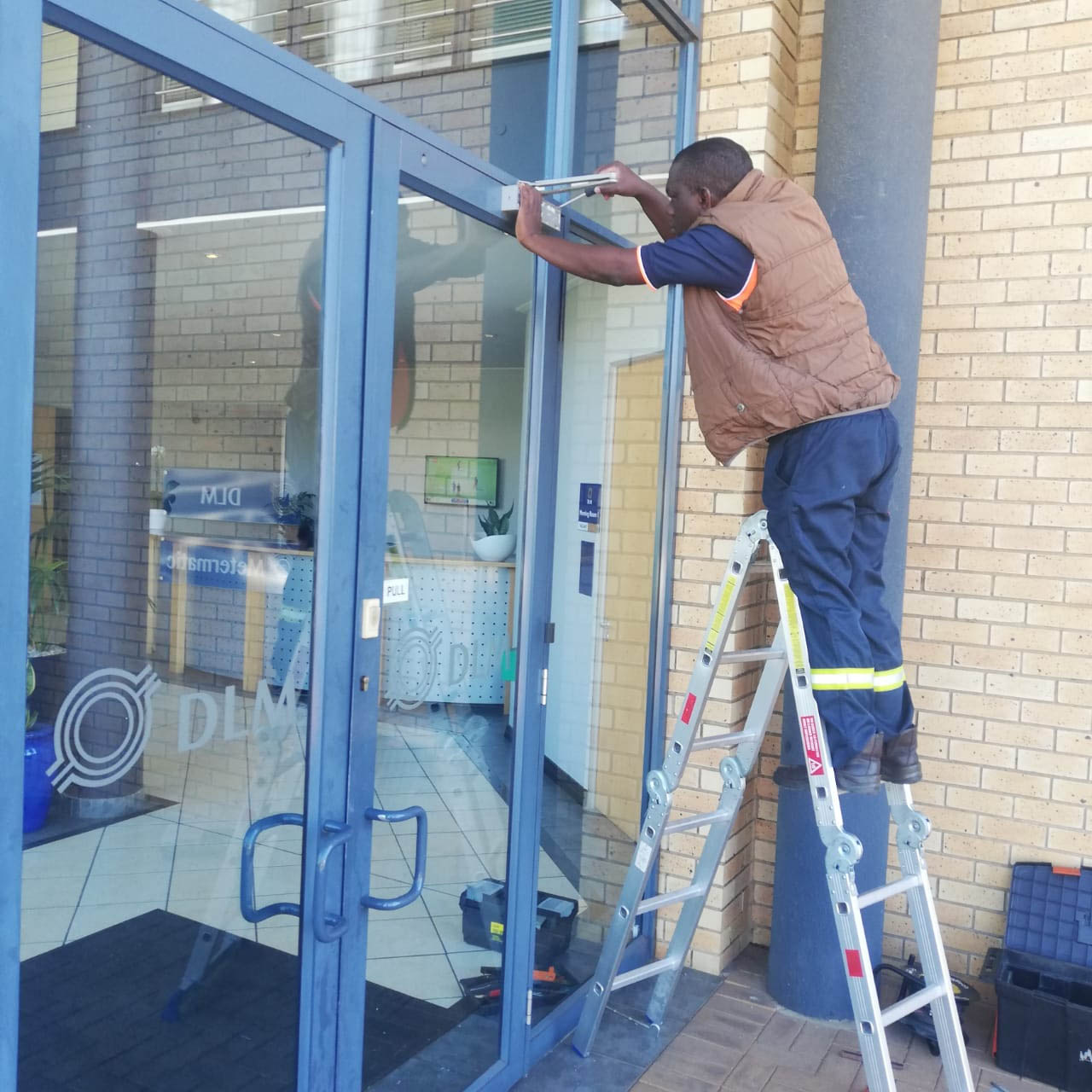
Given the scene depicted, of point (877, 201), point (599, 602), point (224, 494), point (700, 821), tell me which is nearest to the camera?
point (224, 494)

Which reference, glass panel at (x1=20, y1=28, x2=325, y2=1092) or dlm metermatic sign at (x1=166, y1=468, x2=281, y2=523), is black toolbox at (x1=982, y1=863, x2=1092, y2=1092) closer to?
glass panel at (x1=20, y1=28, x2=325, y2=1092)

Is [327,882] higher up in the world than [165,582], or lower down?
lower down

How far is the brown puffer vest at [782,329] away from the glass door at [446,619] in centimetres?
57

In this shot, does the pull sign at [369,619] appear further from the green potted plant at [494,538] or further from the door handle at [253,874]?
the green potted plant at [494,538]

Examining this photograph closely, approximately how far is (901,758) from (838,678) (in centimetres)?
40

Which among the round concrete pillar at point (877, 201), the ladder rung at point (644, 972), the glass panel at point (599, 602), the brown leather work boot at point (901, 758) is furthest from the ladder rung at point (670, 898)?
the brown leather work boot at point (901, 758)

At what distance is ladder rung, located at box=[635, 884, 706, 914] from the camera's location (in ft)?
10.0

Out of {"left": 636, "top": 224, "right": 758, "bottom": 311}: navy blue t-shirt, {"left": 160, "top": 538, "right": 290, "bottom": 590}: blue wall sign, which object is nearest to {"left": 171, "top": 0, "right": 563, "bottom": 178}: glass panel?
{"left": 636, "top": 224, "right": 758, "bottom": 311}: navy blue t-shirt

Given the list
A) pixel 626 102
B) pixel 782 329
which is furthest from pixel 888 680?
pixel 626 102

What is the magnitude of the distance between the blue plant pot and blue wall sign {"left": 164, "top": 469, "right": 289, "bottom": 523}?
16.7 inches

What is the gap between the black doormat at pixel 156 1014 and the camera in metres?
1.68

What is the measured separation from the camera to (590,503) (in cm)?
340

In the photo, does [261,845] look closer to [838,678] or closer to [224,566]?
[224,566]

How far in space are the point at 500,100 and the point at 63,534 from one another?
171cm
